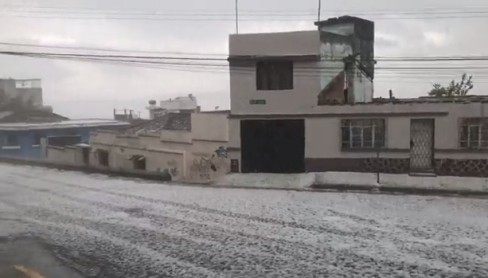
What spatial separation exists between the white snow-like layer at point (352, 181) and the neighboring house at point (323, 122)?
95 centimetres

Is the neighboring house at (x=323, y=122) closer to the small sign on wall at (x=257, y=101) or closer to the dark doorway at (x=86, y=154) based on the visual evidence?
the small sign on wall at (x=257, y=101)

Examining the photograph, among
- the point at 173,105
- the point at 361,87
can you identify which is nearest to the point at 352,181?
the point at 361,87

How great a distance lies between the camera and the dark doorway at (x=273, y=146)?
987 inches

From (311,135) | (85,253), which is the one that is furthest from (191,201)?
(311,135)

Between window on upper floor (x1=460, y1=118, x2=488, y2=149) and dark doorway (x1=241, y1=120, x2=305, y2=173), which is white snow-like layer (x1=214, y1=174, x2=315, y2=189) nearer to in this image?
dark doorway (x1=241, y1=120, x2=305, y2=173)

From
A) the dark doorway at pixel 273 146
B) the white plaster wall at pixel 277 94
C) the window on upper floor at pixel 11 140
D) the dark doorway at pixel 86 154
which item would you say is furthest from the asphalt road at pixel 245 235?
the window on upper floor at pixel 11 140

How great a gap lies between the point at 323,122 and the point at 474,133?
6551 mm

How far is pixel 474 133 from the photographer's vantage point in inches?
894

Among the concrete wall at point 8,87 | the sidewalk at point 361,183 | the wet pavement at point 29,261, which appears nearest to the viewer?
the wet pavement at point 29,261

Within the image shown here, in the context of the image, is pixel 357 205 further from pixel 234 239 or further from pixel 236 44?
pixel 236 44

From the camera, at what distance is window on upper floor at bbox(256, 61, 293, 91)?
81.4 feet

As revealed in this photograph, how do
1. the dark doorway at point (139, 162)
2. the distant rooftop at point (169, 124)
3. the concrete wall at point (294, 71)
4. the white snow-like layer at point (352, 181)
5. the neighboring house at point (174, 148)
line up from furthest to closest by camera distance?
the dark doorway at point (139, 162), the distant rooftop at point (169, 124), the neighboring house at point (174, 148), the concrete wall at point (294, 71), the white snow-like layer at point (352, 181)

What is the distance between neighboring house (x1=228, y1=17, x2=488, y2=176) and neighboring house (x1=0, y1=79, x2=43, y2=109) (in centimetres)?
4118

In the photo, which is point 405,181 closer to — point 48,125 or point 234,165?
point 234,165
